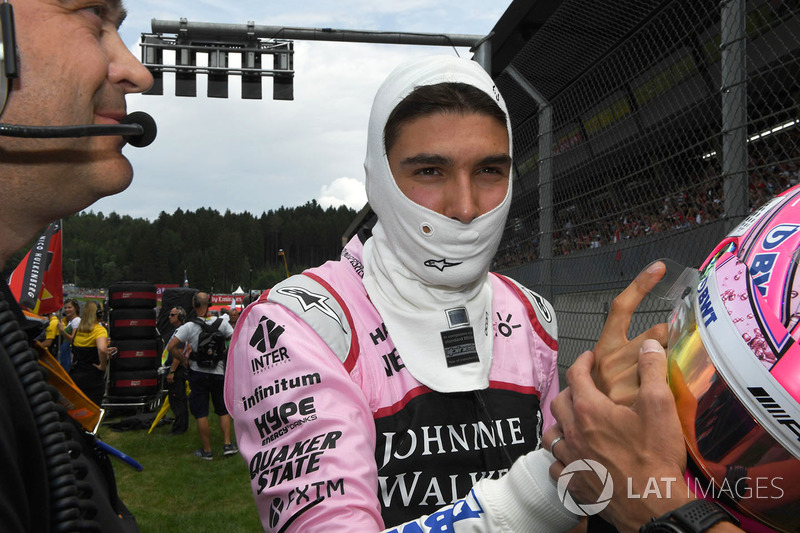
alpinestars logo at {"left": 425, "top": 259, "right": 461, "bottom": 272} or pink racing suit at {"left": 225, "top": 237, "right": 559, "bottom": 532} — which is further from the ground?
alpinestars logo at {"left": 425, "top": 259, "right": 461, "bottom": 272}

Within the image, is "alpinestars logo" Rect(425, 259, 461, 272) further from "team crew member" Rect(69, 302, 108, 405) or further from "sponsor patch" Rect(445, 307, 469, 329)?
"team crew member" Rect(69, 302, 108, 405)

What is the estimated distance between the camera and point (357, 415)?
4.71 feet

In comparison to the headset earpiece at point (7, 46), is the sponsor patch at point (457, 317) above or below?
below

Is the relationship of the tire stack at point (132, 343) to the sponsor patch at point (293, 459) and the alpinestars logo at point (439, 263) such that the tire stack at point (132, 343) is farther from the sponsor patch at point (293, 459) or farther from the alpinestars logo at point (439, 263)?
the sponsor patch at point (293, 459)

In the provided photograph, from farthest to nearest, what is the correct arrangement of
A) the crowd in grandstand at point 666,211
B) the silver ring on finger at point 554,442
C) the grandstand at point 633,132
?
the crowd in grandstand at point 666,211 → the grandstand at point 633,132 → the silver ring on finger at point 554,442

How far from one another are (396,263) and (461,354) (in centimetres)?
32

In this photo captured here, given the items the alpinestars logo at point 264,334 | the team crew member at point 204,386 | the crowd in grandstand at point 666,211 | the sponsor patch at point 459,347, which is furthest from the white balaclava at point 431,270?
the team crew member at point 204,386

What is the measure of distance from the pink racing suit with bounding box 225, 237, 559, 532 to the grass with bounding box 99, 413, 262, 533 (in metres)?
4.41

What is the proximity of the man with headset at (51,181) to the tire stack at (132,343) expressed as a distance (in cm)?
1002

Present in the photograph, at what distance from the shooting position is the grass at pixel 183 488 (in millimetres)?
5727

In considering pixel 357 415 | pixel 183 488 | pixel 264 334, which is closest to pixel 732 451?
pixel 357 415

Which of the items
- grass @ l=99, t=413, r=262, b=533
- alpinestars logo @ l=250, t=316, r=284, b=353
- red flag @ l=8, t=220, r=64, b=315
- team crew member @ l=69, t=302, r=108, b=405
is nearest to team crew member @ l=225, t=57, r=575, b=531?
alpinestars logo @ l=250, t=316, r=284, b=353

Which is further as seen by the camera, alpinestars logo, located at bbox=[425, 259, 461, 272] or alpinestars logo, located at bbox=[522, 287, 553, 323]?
alpinestars logo, located at bbox=[522, 287, 553, 323]

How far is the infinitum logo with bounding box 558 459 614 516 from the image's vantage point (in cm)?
103
